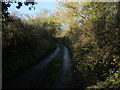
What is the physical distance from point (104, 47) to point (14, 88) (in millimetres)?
5949

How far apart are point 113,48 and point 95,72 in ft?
6.47

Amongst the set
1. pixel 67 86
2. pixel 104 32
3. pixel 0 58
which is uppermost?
pixel 104 32

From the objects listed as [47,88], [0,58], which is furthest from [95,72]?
[0,58]

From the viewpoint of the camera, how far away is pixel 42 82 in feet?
22.1

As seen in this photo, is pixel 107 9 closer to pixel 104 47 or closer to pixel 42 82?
pixel 104 47

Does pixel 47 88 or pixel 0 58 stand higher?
pixel 0 58

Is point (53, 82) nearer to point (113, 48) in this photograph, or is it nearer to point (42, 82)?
point (42, 82)

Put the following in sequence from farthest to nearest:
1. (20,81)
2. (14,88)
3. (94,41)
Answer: (94,41) < (20,81) < (14,88)

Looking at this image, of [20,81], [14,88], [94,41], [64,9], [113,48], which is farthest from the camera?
[64,9]

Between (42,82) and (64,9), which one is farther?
(64,9)

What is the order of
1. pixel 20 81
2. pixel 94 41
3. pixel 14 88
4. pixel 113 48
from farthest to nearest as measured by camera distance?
pixel 94 41 < pixel 20 81 < pixel 113 48 < pixel 14 88

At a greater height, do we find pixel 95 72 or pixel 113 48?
pixel 113 48

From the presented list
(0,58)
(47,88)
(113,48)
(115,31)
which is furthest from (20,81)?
(115,31)

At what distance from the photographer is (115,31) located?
6.13 meters
